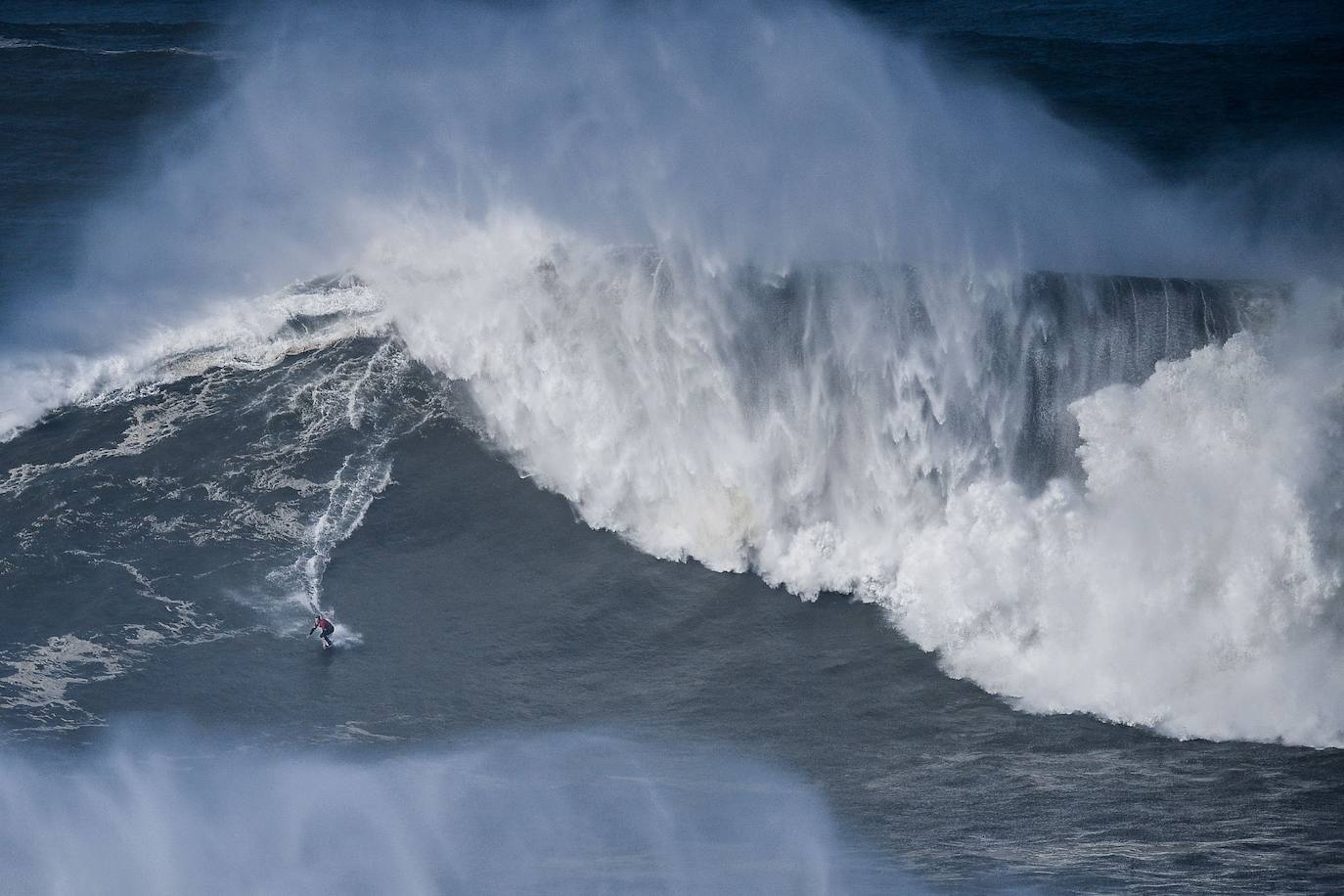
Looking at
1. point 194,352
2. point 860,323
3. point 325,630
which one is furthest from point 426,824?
point 194,352

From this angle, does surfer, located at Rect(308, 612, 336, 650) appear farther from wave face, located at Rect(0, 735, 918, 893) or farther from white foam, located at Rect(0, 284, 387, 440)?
white foam, located at Rect(0, 284, 387, 440)

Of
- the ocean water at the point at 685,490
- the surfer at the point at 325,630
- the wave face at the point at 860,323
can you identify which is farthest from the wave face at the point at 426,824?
the wave face at the point at 860,323

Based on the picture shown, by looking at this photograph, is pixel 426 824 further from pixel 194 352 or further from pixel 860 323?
pixel 194 352

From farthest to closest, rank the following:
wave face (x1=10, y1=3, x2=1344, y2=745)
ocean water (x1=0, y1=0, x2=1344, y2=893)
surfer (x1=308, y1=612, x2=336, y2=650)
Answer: surfer (x1=308, y1=612, x2=336, y2=650)
wave face (x1=10, y1=3, x2=1344, y2=745)
ocean water (x1=0, y1=0, x2=1344, y2=893)

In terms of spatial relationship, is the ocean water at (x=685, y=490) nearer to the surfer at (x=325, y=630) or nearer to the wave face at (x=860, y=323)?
the wave face at (x=860, y=323)

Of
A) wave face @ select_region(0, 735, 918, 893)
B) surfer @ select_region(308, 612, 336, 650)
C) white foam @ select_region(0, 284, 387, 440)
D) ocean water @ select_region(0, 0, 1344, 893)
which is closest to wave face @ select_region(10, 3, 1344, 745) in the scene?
ocean water @ select_region(0, 0, 1344, 893)
